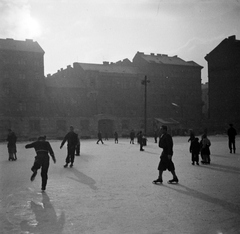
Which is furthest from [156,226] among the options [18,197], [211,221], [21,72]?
[21,72]

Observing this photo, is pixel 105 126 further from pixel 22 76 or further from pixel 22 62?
pixel 22 62

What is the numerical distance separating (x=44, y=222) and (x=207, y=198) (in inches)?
155

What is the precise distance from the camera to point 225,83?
48.6 m

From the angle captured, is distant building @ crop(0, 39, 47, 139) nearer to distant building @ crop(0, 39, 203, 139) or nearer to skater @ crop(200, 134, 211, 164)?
distant building @ crop(0, 39, 203, 139)

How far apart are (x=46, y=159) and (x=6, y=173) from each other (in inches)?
164

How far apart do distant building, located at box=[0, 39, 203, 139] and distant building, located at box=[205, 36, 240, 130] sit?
37.2ft

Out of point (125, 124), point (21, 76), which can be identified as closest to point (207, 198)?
point (21, 76)

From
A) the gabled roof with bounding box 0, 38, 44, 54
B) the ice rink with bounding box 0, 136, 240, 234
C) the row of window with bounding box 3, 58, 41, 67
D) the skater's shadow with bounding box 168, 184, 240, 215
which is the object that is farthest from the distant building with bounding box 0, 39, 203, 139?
the skater's shadow with bounding box 168, 184, 240, 215

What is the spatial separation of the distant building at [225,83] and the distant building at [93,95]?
37.2 ft

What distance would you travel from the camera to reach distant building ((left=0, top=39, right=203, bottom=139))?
165 feet

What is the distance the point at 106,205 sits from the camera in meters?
6.86

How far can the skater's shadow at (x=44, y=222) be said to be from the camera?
5.27 m

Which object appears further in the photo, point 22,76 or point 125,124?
point 125,124

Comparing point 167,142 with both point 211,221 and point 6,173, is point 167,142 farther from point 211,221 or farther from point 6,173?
point 6,173
